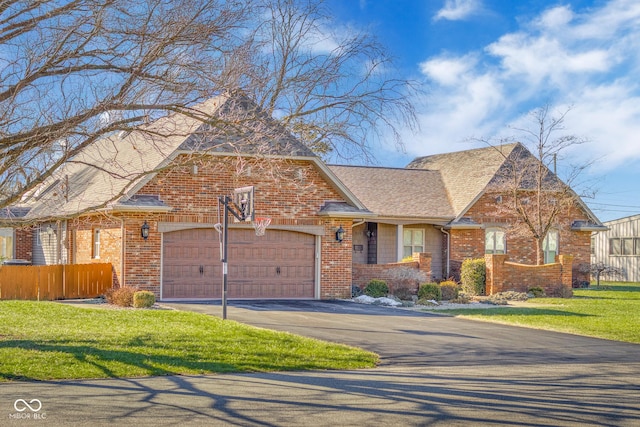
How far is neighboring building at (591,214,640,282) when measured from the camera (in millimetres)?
45375

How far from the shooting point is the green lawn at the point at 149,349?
1198cm

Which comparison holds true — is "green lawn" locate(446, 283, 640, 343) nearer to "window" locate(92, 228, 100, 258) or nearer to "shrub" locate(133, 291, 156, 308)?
"shrub" locate(133, 291, 156, 308)

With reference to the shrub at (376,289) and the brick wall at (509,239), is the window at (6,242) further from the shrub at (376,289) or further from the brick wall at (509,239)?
the brick wall at (509,239)

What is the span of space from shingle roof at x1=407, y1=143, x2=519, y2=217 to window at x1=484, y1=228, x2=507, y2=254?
1.81m

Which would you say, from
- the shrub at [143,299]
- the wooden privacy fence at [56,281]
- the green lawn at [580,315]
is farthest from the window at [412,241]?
the shrub at [143,299]

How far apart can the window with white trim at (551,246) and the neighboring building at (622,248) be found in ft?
34.4

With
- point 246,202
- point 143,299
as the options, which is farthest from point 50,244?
point 246,202

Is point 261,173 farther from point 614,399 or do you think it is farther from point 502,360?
point 614,399

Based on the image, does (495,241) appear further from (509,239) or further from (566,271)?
(566,271)

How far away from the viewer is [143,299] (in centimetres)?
2148

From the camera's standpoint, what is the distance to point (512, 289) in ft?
97.9

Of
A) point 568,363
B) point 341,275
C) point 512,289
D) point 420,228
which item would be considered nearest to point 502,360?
point 568,363

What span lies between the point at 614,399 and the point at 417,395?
2584 mm

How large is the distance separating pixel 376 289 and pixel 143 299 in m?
8.59
